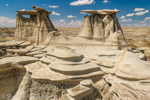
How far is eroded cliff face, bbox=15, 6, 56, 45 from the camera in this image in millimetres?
13914

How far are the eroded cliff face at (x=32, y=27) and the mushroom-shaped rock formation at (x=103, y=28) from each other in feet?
16.9

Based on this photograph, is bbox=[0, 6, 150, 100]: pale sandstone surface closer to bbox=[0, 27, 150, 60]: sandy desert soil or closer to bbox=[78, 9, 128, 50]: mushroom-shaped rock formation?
bbox=[78, 9, 128, 50]: mushroom-shaped rock formation

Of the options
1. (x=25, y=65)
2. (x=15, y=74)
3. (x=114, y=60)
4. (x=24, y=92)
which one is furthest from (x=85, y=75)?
(x=15, y=74)

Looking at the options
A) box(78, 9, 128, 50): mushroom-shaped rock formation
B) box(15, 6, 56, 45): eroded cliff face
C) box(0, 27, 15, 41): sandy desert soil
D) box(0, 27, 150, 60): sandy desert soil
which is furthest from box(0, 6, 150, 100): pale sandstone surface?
box(0, 27, 15, 41): sandy desert soil

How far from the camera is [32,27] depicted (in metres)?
17.0

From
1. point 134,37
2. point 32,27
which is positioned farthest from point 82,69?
point 134,37

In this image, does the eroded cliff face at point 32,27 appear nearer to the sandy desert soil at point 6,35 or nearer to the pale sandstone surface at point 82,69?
the pale sandstone surface at point 82,69

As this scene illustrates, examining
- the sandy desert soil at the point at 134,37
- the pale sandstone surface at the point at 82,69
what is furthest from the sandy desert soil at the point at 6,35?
the pale sandstone surface at the point at 82,69

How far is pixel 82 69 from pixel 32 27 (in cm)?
1359

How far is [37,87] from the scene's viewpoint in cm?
688

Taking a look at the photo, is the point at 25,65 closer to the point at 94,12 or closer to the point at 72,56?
the point at 72,56

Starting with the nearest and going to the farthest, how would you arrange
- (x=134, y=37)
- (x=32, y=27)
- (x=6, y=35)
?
(x=32, y=27)
(x=6, y=35)
(x=134, y=37)

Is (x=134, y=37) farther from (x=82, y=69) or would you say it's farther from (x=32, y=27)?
(x=82, y=69)

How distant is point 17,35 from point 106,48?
50.2 ft
